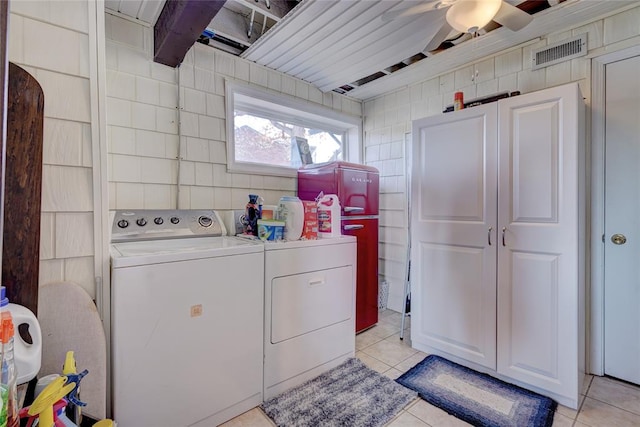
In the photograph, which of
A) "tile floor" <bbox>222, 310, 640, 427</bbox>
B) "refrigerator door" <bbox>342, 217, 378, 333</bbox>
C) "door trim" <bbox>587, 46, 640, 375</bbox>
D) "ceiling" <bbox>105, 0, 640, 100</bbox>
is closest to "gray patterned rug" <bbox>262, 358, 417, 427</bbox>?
"tile floor" <bbox>222, 310, 640, 427</bbox>

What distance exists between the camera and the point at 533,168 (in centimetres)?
182

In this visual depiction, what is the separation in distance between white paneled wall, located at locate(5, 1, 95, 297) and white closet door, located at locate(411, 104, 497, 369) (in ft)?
6.87

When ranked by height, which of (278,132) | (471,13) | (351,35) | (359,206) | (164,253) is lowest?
(164,253)

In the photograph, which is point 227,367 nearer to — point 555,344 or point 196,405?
point 196,405

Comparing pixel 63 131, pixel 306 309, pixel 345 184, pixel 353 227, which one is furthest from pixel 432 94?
pixel 63 131

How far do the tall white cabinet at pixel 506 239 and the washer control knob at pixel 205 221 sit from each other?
5.23 ft

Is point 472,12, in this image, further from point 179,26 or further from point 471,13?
point 179,26

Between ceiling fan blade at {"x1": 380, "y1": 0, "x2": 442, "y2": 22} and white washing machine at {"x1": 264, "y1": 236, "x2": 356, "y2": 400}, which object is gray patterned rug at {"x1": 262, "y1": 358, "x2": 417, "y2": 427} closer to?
white washing machine at {"x1": 264, "y1": 236, "x2": 356, "y2": 400}

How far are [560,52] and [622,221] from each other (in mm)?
1260

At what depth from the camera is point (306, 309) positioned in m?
1.95

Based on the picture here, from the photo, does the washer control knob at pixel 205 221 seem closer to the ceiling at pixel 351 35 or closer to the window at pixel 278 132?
the window at pixel 278 132

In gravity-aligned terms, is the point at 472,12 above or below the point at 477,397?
above

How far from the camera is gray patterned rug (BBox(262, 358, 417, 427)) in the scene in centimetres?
162

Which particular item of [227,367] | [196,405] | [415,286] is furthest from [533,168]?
[196,405]
